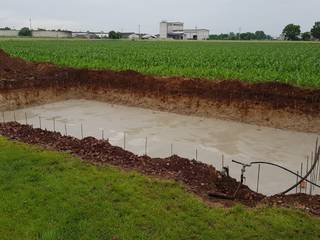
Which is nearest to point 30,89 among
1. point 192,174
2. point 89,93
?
point 89,93

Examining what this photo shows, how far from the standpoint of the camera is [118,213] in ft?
20.5

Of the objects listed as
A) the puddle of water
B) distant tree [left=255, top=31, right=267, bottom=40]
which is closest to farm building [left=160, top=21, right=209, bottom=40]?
distant tree [left=255, top=31, right=267, bottom=40]

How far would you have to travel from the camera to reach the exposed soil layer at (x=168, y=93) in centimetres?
1488

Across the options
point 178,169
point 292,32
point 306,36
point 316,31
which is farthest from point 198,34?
point 178,169

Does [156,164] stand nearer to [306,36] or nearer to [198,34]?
[306,36]

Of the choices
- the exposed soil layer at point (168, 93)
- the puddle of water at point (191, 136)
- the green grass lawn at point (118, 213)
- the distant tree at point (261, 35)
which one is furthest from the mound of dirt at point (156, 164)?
the distant tree at point (261, 35)

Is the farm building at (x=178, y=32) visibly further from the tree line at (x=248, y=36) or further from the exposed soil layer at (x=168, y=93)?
the exposed soil layer at (x=168, y=93)

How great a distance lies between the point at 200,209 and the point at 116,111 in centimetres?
1205

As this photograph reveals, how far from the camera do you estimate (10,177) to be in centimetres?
766

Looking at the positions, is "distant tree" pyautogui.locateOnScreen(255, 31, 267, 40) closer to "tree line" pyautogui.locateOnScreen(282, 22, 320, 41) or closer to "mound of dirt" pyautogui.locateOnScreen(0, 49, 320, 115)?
"tree line" pyautogui.locateOnScreen(282, 22, 320, 41)

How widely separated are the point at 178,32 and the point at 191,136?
375 feet

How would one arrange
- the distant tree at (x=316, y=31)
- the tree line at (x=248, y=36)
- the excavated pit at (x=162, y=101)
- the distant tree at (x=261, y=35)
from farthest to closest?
the distant tree at (x=261, y=35)
the tree line at (x=248, y=36)
the distant tree at (x=316, y=31)
the excavated pit at (x=162, y=101)

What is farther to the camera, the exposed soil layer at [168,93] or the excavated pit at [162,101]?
the exposed soil layer at [168,93]

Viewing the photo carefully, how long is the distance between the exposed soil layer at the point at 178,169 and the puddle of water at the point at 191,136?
5.67 feet
